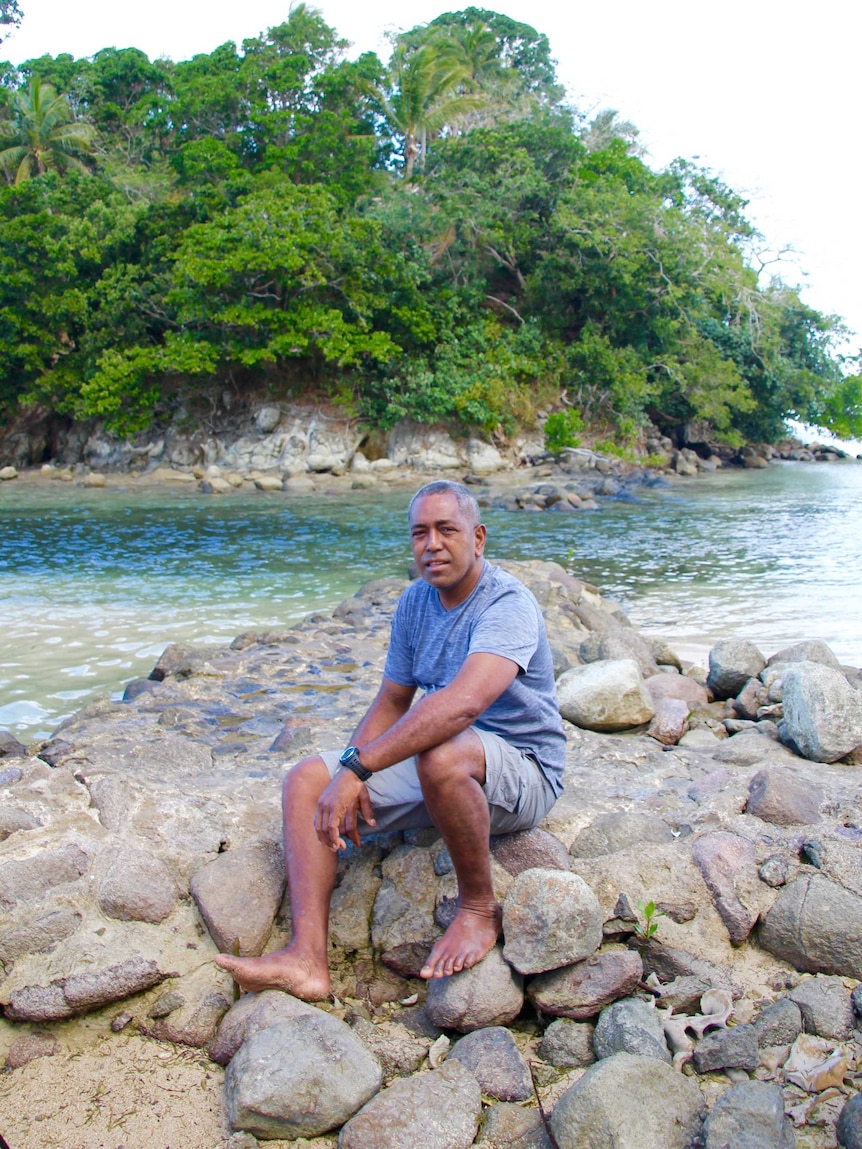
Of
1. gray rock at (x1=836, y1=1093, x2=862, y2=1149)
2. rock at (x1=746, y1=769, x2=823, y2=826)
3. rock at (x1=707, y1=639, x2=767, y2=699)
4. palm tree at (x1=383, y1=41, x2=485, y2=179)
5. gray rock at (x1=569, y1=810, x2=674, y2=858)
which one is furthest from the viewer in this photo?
palm tree at (x1=383, y1=41, x2=485, y2=179)

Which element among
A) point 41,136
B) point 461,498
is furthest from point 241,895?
point 41,136

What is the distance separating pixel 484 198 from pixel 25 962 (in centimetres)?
2530

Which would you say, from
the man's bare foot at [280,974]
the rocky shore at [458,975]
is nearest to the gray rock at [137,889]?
the rocky shore at [458,975]

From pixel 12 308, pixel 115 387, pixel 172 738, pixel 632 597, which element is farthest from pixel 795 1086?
pixel 12 308

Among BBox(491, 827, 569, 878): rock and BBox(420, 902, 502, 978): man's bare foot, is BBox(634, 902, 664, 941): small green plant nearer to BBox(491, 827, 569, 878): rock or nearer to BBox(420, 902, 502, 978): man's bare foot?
BBox(491, 827, 569, 878): rock

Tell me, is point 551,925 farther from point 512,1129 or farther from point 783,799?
point 783,799

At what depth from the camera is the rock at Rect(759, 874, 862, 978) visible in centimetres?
284

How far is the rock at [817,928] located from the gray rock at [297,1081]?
1.37 meters

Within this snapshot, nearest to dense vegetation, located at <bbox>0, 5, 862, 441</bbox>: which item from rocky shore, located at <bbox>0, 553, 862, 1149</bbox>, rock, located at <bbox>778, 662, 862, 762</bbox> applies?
rock, located at <bbox>778, 662, 862, 762</bbox>

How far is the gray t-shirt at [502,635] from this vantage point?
3.05 meters

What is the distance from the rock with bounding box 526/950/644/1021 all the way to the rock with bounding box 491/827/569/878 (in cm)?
44

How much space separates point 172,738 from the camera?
4922mm

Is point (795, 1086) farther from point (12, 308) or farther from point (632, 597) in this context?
point (12, 308)

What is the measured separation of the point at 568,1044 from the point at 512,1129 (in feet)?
1.08
